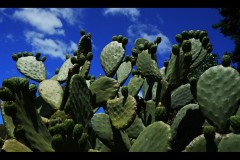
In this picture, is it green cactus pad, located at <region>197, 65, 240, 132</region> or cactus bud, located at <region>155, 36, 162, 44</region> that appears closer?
green cactus pad, located at <region>197, 65, 240, 132</region>

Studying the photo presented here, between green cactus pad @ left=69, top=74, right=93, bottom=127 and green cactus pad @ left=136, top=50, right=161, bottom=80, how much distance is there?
0.71 meters

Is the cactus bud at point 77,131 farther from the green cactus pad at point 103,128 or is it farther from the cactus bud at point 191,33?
the cactus bud at point 191,33

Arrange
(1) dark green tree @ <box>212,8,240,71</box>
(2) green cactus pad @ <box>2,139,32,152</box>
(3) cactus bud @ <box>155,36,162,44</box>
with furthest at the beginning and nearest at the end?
(1) dark green tree @ <box>212,8,240,71</box> < (3) cactus bud @ <box>155,36,162,44</box> < (2) green cactus pad @ <box>2,139,32,152</box>

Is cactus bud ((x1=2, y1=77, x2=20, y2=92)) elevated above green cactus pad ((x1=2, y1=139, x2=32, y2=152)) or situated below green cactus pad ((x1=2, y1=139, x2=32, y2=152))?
above

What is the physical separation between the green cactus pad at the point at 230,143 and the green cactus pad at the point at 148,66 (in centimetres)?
130

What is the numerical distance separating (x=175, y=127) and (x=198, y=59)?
0.93 m

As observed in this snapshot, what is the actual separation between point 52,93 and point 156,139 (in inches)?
57.2

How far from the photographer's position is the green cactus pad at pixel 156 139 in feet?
5.86

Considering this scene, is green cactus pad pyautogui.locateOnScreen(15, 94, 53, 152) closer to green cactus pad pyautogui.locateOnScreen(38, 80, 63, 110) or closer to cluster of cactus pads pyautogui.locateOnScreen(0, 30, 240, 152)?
cluster of cactus pads pyautogui.locateOnScreen(0, 30, 240, 152)

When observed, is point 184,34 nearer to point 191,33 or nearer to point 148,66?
point 191,33

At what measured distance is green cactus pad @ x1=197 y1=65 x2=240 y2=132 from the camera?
204cm

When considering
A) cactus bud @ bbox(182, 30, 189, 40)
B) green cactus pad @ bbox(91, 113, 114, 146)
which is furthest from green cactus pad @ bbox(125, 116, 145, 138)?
cactus bud @ bbox(182, 30, 189, 40)

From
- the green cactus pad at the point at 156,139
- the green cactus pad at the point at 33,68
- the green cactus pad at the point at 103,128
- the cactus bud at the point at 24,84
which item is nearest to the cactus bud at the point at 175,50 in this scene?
the green cactus pad at the point at 103,128
